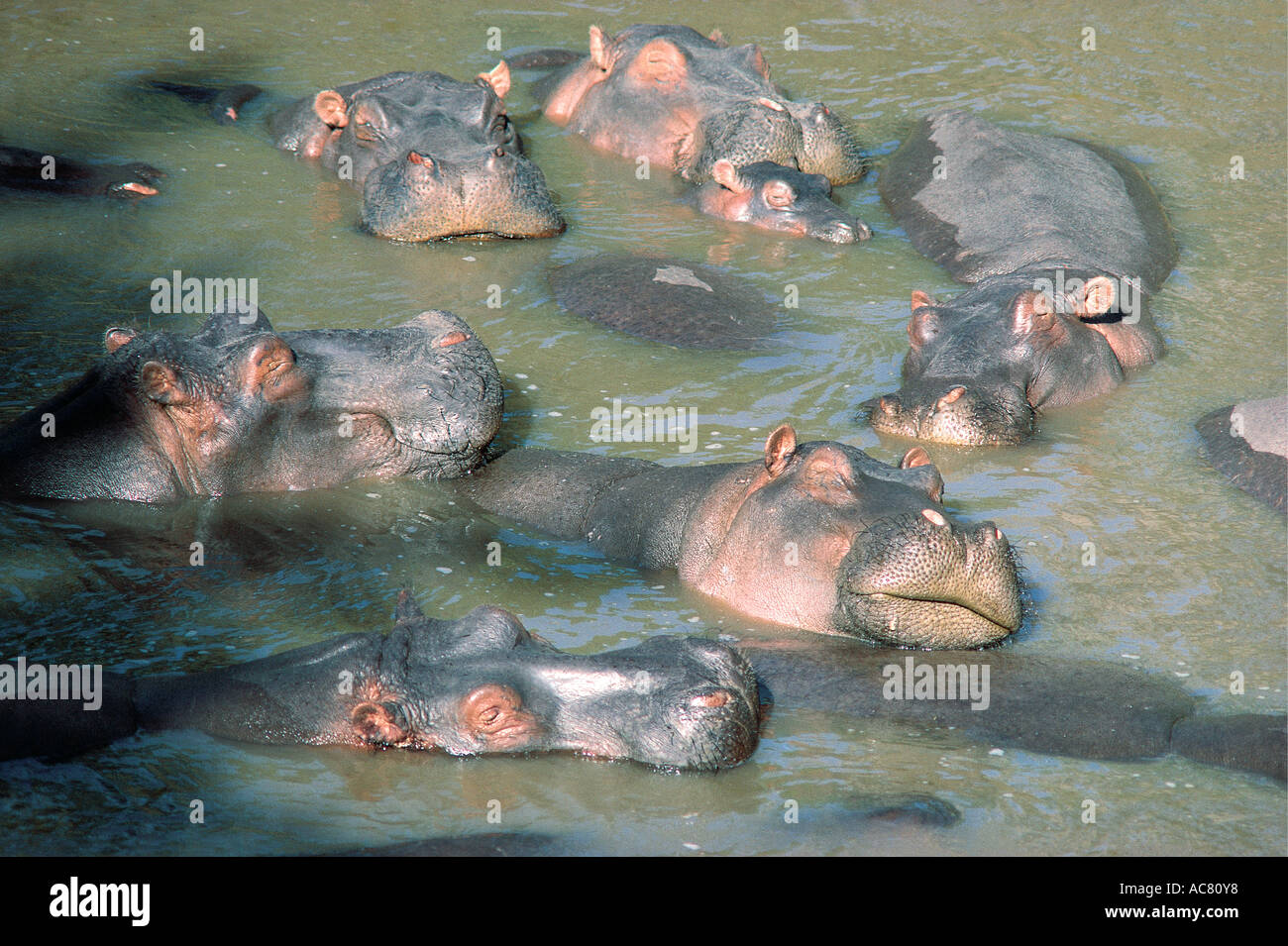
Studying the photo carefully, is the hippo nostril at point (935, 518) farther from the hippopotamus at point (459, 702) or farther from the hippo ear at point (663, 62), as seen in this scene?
the hippo ear at point (663, 62)

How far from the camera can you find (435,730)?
5.13 meters

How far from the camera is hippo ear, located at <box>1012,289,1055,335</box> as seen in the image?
849 centimetres

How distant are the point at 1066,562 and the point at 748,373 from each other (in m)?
2.64

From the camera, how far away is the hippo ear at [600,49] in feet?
41.9

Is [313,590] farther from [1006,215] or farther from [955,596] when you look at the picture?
[1006,215]

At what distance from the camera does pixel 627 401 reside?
8.49m

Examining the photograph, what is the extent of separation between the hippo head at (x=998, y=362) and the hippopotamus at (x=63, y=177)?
6.03m

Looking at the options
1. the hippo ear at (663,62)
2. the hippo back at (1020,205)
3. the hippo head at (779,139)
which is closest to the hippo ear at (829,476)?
the hippo back at (1020,205)

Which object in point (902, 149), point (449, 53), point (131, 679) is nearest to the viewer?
point (131, 679)

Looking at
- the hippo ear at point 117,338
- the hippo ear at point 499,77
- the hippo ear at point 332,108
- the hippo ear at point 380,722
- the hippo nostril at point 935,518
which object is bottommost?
the hippo ear at point 380,722

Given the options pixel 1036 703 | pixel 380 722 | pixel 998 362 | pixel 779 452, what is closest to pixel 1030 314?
pixel 998 362

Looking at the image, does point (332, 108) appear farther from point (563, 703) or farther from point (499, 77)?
point (563, 703)

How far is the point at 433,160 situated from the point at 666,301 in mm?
2301

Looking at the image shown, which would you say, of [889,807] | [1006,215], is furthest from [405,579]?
[1006,215]
